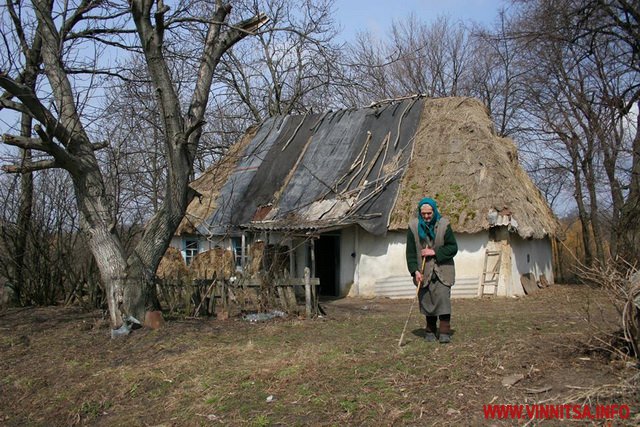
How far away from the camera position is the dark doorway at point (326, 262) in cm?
1750

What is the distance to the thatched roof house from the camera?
1532 cm

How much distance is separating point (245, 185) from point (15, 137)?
10970mm

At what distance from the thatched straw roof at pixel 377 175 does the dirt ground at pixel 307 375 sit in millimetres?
6457

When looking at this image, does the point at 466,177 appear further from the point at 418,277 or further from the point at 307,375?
the point at 307,375

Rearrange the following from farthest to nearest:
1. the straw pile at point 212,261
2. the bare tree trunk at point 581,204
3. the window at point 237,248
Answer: the bare tree trunk at point 581,204 < the window at point 237,248 < the straw pile at point 212,261

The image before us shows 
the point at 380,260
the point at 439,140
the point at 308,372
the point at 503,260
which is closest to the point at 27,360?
the point at 308,372

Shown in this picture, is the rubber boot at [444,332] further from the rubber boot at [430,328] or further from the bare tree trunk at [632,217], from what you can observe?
the bare tree trunk at [632,217]

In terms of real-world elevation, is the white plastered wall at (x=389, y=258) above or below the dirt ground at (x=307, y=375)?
above

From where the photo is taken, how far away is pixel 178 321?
9656 millimetres

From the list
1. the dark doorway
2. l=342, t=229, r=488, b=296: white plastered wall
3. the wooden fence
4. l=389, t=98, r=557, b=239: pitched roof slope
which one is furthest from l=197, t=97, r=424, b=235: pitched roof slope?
the wooden fence

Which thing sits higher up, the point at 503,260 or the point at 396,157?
the point at 396,157

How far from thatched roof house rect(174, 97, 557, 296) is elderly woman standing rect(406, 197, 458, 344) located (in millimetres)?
6507

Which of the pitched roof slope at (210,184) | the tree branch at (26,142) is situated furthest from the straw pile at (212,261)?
the tree branch at (26,142)

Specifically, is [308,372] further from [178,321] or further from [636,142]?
[636,142]
